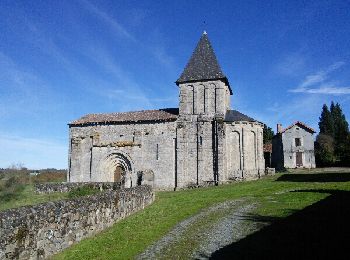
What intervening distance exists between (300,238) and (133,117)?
78.4 ft

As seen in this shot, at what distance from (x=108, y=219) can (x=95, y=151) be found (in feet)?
65.5

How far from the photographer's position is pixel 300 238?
8.23 meters

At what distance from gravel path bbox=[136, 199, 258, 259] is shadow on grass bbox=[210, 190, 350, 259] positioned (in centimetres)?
40

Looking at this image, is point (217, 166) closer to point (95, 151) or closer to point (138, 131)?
point (138, 131)

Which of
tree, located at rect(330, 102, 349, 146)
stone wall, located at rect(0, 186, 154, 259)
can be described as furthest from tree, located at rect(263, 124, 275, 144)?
stone wall, located at rect(0, 186, 154, 259)

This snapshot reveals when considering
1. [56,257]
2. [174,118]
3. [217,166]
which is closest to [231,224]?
[56,257]

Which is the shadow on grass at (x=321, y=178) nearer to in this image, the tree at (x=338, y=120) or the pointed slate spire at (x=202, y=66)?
the pointed slate spire at (x=202, y=66)

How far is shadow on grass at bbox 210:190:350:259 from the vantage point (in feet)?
23.0

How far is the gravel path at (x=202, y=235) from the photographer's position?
306 inches

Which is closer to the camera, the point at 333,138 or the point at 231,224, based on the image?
the point at 231,224

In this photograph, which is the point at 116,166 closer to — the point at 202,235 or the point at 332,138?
the point at 202,235

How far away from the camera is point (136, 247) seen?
8.55 metres

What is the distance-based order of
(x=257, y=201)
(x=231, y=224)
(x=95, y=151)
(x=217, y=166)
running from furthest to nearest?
(x=95, y=151), (x=217, y=166), (x=257, y=201), (x=231, y=224)

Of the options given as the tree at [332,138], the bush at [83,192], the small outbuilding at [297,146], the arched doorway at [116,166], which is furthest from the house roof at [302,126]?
the bush at [83,192]
